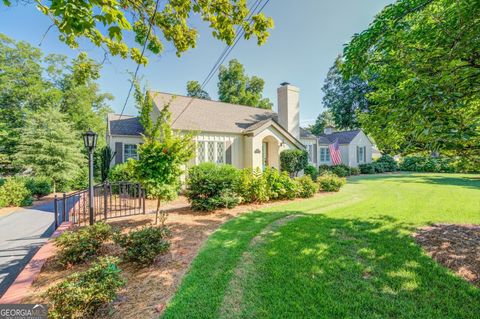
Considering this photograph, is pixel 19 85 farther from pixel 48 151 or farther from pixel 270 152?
pixel 270 152

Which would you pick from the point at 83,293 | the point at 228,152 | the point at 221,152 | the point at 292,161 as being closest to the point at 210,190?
the point at 83,293

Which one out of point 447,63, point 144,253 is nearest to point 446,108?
point 447,63

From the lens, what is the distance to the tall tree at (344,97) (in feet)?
97.7

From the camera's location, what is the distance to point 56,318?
255cm

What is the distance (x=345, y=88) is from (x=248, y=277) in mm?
34032

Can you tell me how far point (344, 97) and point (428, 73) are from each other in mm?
31041

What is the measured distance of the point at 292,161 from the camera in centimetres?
1509

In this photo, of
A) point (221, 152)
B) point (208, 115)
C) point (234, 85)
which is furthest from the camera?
point (234, 85)

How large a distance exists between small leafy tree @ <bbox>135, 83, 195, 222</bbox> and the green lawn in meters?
2.23

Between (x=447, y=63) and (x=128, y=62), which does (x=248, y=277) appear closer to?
(x=447, y=63)

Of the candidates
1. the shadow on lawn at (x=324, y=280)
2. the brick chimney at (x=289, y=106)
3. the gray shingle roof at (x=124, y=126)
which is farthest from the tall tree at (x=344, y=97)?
the shadow on lawn at (x=324, y=280)

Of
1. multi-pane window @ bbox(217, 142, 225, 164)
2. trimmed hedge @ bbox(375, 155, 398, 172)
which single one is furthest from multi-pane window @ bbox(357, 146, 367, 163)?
multi-pane window @ bbox(217, 142, 225, 164)

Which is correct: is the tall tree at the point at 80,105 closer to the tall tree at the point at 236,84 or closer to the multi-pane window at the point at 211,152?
the multi-pane window at the point at 211,152

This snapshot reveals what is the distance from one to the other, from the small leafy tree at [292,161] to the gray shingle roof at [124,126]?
10.5 metres
